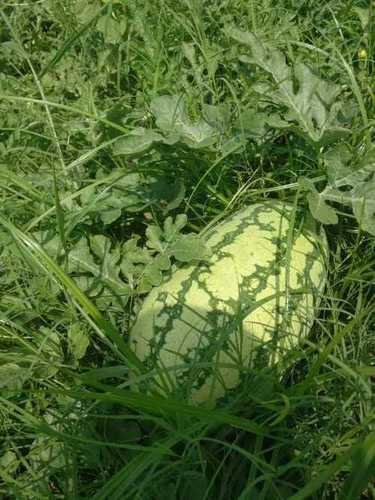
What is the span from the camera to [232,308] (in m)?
1.70

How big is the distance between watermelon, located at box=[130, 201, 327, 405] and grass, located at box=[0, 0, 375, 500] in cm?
7

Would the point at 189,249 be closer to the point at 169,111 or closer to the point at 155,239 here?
the point at 155,239

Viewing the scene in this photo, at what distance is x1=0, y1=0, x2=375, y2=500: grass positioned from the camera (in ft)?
5.05

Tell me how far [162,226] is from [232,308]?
61 cm

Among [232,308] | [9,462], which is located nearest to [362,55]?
[232,308]

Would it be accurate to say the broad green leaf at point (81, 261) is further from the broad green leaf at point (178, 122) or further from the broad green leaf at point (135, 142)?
the broad green leaf at point (178, 122)

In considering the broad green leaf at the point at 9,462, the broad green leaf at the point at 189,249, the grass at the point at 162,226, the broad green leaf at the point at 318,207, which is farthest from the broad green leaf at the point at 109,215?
the broad green leaf at the point at 9,462

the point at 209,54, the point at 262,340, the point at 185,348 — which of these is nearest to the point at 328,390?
the point at 262,340

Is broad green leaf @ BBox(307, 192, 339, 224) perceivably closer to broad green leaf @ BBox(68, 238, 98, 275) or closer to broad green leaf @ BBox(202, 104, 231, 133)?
broad green leaf @ BBox(202, 104, 231, 133)

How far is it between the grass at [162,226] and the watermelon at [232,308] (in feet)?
0.23

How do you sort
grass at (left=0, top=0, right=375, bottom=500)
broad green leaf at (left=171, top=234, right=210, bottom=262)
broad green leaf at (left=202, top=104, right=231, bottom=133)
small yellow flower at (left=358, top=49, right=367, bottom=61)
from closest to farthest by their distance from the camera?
grass at (left=0, top=0, right=375, bottom=500)
broad green leaf at (left=171, top=234, right=210, bottom=262)
broad green leaf at (left=202, top=104, right=231, bottom=133)
small yellow flower at (left=358, top=49, right=367, bottom=61)

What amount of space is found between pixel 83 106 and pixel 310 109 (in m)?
0.97

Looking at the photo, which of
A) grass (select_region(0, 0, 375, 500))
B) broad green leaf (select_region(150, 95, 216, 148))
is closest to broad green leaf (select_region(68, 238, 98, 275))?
grass (select_region(0, 0, 375, 500))

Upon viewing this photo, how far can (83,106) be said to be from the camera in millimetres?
2412
